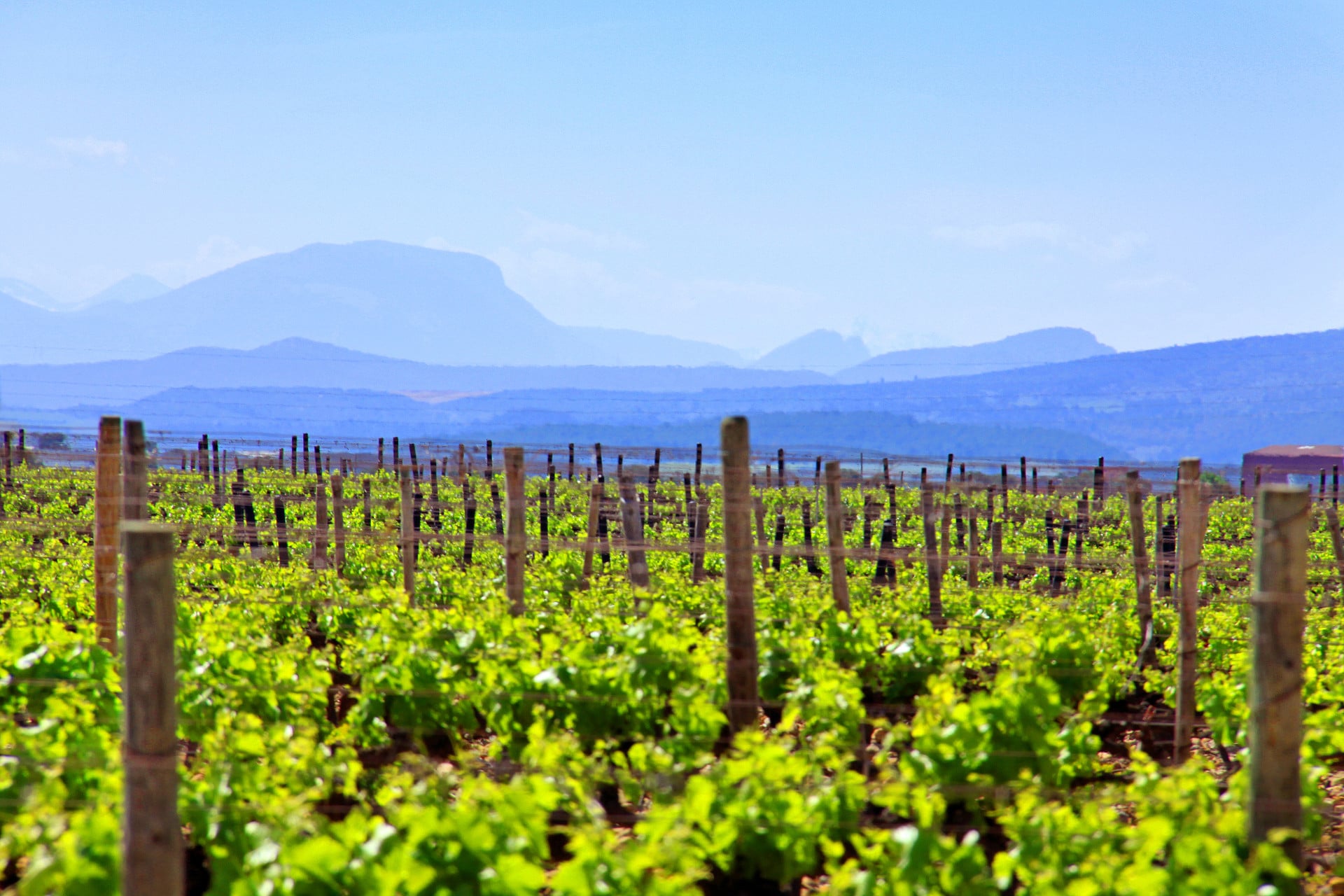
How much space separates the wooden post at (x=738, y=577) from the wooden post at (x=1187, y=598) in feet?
8.27

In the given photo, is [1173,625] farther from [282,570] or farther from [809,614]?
[282,570]

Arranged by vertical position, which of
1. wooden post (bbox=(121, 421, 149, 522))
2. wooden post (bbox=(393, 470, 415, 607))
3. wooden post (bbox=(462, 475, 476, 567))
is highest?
wooden post (bbox=(121, 421, 149, 522))

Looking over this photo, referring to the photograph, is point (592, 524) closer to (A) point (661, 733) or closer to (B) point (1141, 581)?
(B) point (1141, 581)

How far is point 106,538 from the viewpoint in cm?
668

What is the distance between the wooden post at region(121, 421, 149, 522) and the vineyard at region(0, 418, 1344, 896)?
0.04 m

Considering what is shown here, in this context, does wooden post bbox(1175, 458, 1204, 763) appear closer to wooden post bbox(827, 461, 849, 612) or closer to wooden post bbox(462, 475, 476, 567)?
wooden post bbox(827, 461, 849, 612)

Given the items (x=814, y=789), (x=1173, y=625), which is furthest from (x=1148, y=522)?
(x=814, y=789)

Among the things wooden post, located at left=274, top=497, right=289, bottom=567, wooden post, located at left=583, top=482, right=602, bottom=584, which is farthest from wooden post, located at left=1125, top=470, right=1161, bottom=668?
wooden post, located at left=274, top=497, right=289, bottom=567

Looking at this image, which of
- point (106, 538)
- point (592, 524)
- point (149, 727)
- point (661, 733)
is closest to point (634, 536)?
point (592, 524)

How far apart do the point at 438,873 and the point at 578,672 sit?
216 centimetres

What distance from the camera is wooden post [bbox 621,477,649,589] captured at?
8.61 meters

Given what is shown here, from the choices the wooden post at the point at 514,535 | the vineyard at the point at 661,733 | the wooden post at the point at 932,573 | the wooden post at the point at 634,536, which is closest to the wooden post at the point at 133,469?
the vineyard at the point at 661,733

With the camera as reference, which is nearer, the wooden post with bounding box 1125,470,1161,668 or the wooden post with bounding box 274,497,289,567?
the wooden post with bounding box 1125,470,1161,668

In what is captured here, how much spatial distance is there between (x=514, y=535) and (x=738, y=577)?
2623 mm
